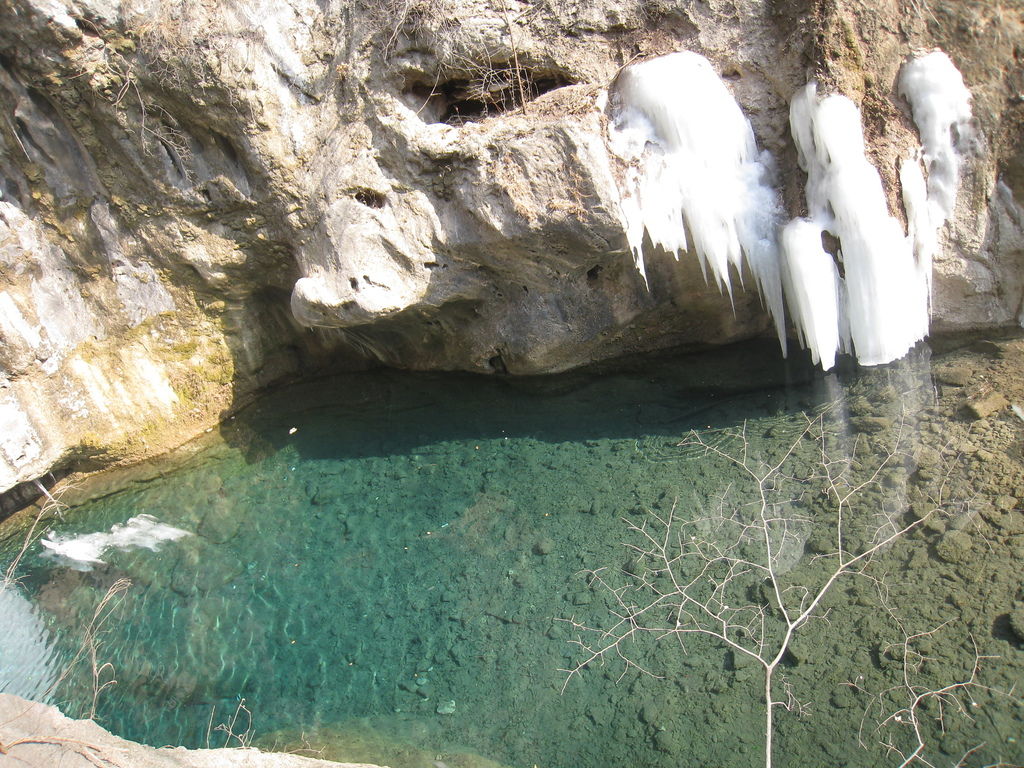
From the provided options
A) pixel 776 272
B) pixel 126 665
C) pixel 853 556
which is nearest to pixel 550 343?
pixel 776 272

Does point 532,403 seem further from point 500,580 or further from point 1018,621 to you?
point 1018,621

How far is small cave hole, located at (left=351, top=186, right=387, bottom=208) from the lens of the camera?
20.2 feet

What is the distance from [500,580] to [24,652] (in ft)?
12.3

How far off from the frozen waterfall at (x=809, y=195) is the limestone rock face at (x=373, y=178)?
0.15 metres

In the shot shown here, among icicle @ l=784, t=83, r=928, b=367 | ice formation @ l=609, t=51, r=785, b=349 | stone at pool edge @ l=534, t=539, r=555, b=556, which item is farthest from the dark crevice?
stone at pool edge @ l=534, t=539, r=555, b=556

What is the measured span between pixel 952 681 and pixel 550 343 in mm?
4014

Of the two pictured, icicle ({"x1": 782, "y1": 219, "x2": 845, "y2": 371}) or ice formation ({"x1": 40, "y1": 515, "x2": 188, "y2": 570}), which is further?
ice formation ({"x1": 40, "y1": 515, "x2": 188, "y2": 570})

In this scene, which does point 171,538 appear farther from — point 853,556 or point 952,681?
point 952,681

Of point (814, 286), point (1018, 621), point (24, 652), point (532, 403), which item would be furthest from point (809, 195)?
point (24, 652)

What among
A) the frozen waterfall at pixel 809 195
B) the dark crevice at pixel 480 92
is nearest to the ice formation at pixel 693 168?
the frozen waterfall at pixel 809 195

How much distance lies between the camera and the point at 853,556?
4.99m

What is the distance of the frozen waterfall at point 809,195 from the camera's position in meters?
5.47

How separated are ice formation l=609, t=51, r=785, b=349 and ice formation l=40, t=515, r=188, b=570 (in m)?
4.79

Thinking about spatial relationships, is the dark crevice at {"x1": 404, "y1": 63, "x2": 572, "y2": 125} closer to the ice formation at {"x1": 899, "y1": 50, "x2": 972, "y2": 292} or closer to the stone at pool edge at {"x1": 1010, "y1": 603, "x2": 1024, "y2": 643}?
the ice formation at {"x1": 899, "y1": 50, "x2": 972, "y2": 292}
